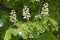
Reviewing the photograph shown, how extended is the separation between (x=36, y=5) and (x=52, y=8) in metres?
0.22

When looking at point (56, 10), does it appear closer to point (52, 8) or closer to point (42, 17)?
point (52, 8)

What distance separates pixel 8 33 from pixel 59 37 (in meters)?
0.84

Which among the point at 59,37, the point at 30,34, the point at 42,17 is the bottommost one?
the point at 59,37

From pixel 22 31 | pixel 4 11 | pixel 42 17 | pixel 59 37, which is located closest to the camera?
pixel 22 31

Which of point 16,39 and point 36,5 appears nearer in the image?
point 16,39

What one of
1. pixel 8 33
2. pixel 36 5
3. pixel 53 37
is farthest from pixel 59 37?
pixel 8 33

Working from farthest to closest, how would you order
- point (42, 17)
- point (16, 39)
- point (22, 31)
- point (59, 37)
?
point (59, 37) → point (16, 39) → point (42, 17) → point (22, 31)

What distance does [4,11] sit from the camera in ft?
8.49

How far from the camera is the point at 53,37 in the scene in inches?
94.0

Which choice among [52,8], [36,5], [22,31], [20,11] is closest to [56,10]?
[52,8]

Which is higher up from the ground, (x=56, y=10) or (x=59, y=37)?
(x=56, y=10)

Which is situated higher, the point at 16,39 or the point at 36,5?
the point at 36,5

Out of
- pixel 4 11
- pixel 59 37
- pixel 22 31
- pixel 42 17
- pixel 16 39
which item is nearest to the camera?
pixel 22 31

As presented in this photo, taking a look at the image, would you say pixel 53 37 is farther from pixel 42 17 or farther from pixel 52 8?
pixel 42 17
